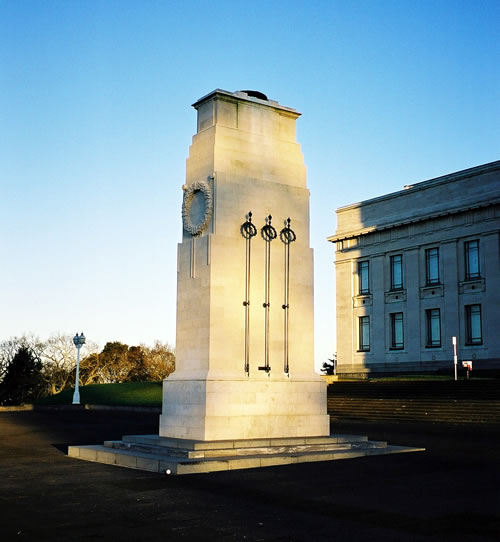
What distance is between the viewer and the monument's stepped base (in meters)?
15.6

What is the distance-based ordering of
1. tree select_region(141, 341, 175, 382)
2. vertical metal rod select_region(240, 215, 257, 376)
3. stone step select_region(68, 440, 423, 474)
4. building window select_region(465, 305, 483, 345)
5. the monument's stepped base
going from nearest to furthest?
stone step select_region(68, 440, 423, 474)
the monument's stepped base
vertical metal rod select_region(240, 215, 257, 376)
building window select_region(465, 305, 483, 345)
tree select_region(141, 341, 175, 382)

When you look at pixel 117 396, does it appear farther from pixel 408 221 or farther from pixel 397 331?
pixel 408 221

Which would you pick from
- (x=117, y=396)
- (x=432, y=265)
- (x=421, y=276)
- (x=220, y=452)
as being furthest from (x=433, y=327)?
(x=220, y=452)

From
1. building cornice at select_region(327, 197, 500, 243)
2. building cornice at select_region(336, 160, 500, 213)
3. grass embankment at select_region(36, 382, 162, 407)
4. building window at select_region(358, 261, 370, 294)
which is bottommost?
grass embankment at select_region(36, 382, 162, 407)

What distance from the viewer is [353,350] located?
70062 millimetres

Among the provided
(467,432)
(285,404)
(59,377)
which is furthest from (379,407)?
(59,377)

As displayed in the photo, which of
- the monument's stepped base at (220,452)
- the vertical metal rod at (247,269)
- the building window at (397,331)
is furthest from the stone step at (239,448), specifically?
the building window at (397,331)

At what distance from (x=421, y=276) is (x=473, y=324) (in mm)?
6789

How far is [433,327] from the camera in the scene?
207ft

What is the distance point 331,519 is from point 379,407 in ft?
94.9

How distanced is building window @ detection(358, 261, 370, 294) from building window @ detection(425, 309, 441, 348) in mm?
7728

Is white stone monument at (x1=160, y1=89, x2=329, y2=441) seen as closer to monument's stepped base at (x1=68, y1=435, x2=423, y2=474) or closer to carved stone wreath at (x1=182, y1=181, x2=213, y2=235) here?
carved stone wreath at (x1=182, y1=181, x2=213, y2=235)

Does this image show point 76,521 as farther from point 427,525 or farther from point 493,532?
point 493,532

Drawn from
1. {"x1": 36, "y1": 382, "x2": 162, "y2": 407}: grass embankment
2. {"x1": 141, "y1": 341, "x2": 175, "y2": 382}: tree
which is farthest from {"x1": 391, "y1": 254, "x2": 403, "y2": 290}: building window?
{"x1": 141, "y1": 341, "x2": 175, "y2": 382}: tree
